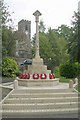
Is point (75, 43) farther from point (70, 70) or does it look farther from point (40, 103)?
point (40, 103)

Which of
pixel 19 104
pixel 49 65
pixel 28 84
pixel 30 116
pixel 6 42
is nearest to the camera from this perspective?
pixel 30 116

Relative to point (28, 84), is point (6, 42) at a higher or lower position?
higher

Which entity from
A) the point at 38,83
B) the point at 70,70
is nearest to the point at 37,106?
the point at 38,83

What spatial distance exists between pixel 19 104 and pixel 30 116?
5.10 feet

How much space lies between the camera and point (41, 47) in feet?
148

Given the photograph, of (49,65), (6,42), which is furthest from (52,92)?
(49,65)

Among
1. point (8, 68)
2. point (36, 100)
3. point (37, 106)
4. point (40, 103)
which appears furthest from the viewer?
point (8, 68)

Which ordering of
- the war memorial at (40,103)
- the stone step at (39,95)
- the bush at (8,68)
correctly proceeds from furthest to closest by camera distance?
the bush at (8,68) < the stone step at (39,95) < the war memorial at (40,103)

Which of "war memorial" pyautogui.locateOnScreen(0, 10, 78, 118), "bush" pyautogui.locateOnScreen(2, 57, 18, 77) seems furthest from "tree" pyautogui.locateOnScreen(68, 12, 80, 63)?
"war memorial" pyautogui.locateOnScreen(0, 10, 78, 118)

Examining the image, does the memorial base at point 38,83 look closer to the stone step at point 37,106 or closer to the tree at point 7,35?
the stone step at point 37,106

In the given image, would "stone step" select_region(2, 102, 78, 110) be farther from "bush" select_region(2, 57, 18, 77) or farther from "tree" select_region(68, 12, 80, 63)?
"tree" select_region(68, 12, 80, 63)

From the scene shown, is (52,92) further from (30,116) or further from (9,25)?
(9,25)

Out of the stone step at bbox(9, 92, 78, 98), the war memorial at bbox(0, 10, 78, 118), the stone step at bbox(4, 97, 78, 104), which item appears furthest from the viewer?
the stone step at bbox(9, 92, 78, 98)

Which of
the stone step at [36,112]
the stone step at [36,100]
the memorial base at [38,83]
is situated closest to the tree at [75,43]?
the memorial base at [38,83]
